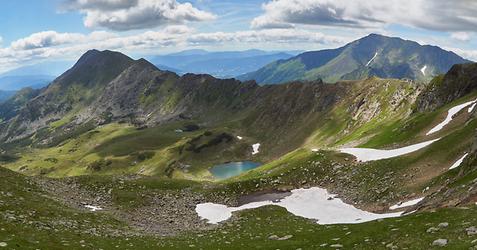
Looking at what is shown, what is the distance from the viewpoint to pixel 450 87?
123000mm

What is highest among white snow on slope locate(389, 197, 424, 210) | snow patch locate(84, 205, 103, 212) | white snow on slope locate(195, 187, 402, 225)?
snow patch locate(84, 205, 103, 212)

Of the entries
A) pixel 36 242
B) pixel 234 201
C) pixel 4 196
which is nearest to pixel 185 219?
pixel 234 201

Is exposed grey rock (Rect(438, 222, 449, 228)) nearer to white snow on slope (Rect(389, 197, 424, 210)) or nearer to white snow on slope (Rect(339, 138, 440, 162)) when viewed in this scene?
white snow on slope (Rect(389, 197, 424, 210))

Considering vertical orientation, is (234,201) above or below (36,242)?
below

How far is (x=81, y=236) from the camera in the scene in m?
35.8

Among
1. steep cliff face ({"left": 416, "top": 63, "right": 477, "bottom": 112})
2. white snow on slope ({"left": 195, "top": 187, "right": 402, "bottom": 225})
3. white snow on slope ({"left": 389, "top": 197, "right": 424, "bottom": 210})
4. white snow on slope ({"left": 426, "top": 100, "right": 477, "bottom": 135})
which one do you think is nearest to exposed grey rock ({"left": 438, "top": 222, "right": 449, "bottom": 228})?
white snow on slope ({"left": 195, "top": 187, "right": 402, "bottom": 225})

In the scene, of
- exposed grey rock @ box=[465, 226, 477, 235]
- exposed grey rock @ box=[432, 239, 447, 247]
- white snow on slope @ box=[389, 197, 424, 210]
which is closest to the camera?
exposed grey rock @ box=[432, 239, 447, 247]

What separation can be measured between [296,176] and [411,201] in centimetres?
2753

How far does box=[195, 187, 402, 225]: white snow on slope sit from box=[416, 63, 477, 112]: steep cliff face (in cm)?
6922

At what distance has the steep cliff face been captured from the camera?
115062 mm

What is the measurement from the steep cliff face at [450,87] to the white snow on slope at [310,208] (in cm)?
6922

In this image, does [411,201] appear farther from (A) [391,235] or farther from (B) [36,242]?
(B) [36,242]

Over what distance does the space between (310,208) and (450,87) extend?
84.1m

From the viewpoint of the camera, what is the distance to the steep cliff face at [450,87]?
115 m
